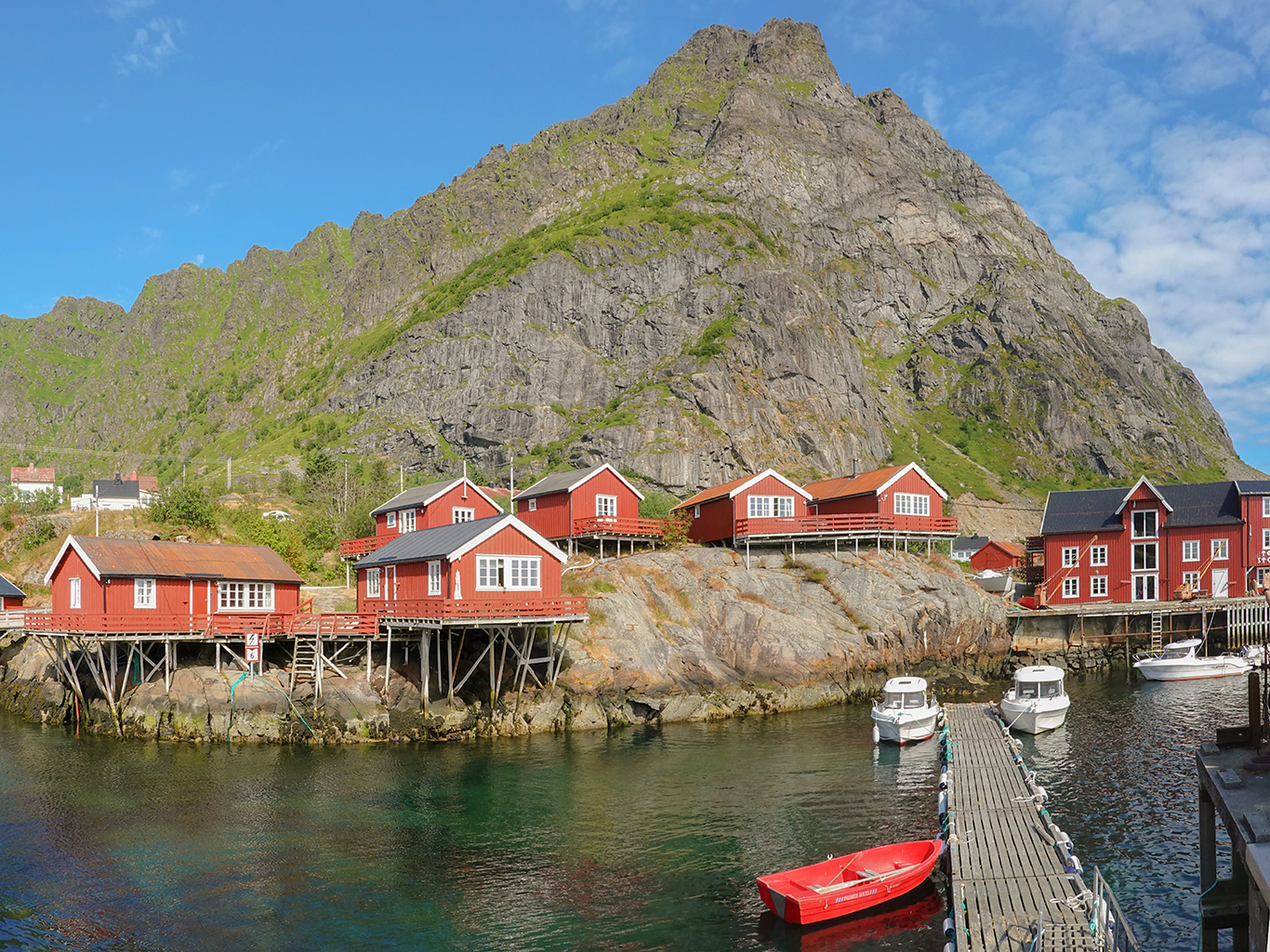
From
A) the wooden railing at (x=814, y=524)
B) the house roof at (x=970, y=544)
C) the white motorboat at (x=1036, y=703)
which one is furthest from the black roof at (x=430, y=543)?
the house roof at (x=970, y=544)

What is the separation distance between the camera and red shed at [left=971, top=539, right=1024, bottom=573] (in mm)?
104062

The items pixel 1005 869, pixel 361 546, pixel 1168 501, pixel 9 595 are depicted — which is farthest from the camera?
pixel 1168 501

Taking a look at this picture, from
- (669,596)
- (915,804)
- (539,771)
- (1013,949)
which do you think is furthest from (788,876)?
(669,596)

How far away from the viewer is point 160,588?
50938 mm

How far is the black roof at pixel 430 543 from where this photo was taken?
49.9m

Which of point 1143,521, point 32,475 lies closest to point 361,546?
point 1143,521

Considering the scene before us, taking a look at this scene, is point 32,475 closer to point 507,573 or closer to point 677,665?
point 507,573

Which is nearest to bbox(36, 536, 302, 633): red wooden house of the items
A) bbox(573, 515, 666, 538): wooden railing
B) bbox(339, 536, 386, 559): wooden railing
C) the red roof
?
bbox(339, 536, 386, 559): wooden railing

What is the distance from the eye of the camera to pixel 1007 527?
17275 cm

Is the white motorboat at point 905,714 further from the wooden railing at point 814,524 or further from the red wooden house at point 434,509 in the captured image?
the red wooden house at point 434,509

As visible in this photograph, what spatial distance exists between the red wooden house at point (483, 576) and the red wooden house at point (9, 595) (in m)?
33.0

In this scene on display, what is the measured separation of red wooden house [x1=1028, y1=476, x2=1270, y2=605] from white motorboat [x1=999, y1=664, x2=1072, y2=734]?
31661 mm

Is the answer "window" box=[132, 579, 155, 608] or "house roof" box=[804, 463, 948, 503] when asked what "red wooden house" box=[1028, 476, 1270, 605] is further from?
"window" box=[132, 579, 155, 608]

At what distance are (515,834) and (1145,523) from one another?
225ft
